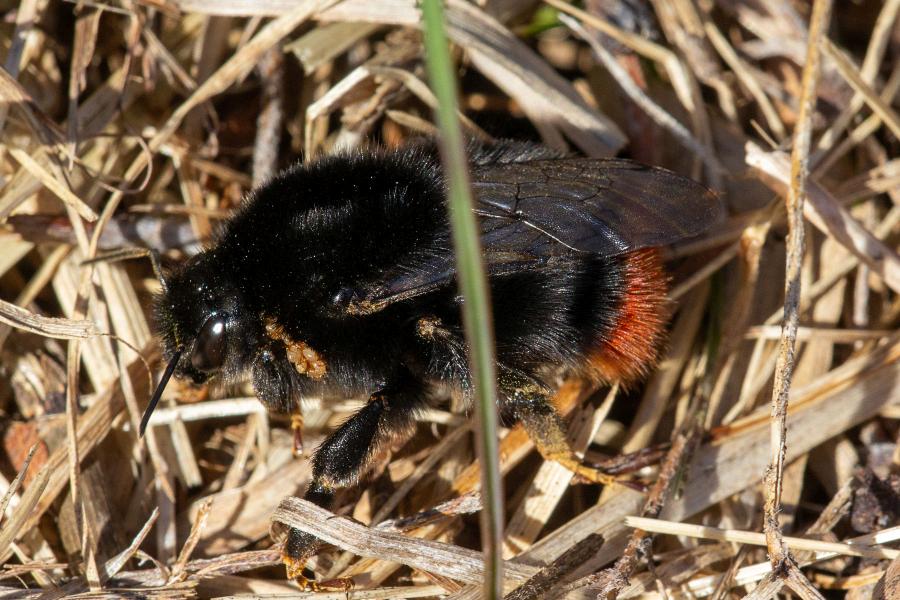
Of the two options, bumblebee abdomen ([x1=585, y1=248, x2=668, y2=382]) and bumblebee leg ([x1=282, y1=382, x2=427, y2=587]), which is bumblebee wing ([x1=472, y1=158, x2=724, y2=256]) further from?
bumblebee leg ([x1=282, y1=382, x2=427, y2=587])

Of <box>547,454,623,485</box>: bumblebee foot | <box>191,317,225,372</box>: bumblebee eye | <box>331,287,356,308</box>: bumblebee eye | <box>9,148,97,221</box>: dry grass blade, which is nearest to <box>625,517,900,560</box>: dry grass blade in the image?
<box>547,454,623,485</box>: bumblebee foot

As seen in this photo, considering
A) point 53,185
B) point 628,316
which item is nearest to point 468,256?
point 628,316

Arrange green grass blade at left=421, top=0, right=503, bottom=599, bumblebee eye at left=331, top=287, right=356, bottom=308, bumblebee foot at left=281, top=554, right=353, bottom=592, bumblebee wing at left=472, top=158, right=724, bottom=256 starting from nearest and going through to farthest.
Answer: green grass blade at left=421, top=0, right=503, bottom=599 < bumblebee eye at left=331, top=287, right=356, bottom=308 < bumblebee wing at left=472, top=158, right=724, bottom=256 < bumblebee foot at left=281, top=554, right=353, bottom=592

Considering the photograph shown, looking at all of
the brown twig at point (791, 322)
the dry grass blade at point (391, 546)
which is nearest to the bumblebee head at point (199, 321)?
the dry grass blade at point (391, 546)

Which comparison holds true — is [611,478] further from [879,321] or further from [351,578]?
[879,321]

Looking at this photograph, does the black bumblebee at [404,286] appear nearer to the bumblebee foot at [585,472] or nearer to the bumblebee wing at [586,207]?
the bumblebee wing at [586,207]

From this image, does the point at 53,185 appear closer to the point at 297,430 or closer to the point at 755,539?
the point at 297,430

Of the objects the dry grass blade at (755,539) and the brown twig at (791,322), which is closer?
the brown twig at (791,322)
